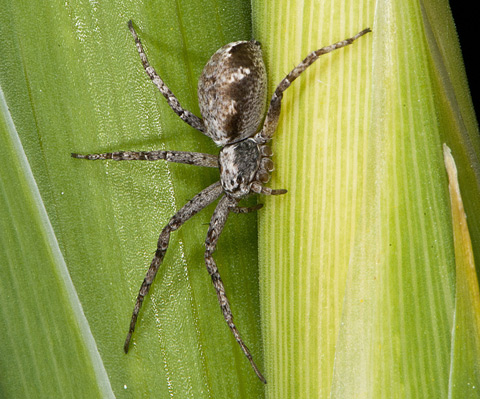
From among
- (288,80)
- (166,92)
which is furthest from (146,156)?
(288,80)

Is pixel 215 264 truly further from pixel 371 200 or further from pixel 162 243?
pixel 371 200

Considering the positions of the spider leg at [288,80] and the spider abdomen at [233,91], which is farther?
the spider abdomen at [233,91]

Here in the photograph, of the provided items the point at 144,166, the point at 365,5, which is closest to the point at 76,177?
the point at 144,166

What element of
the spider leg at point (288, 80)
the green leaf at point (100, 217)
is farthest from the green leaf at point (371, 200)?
the green leaf at point (100, 217)

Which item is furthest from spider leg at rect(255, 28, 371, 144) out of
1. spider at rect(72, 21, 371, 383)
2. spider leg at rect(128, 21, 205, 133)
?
spider leg at rect(128, 21, 205, 133)

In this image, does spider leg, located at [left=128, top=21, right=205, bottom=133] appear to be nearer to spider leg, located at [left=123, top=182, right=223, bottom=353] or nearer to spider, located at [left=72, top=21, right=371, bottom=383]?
spider, located at [left=72, top=21, right=371, bottom=383]

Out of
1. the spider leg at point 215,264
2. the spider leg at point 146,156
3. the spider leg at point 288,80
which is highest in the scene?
the spider leg at point 288,80

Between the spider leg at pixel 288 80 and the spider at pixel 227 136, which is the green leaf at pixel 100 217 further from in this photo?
the spider leg at pixel 288 80

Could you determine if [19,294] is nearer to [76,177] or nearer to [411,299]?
[76,177]
